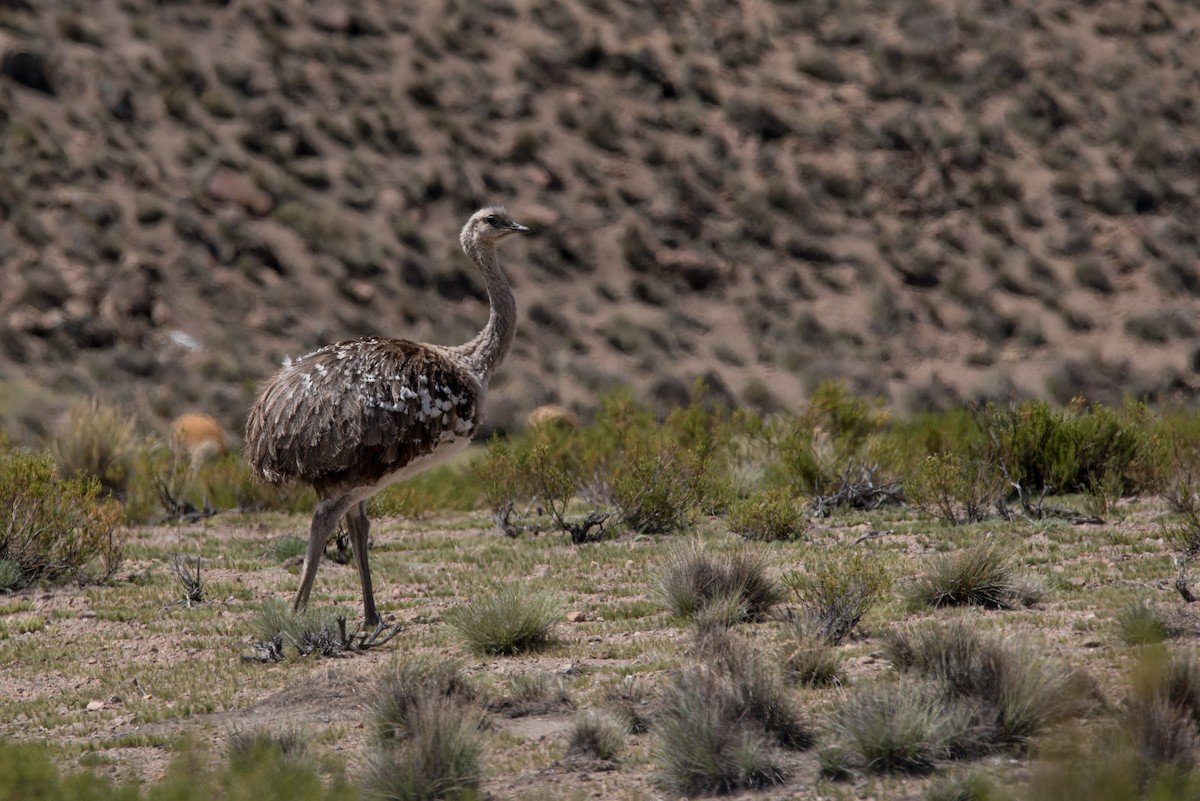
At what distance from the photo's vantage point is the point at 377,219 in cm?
3709

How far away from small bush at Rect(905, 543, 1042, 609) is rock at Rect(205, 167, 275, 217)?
28.2 m

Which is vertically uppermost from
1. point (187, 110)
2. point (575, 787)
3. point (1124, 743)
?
point (1124, 743)

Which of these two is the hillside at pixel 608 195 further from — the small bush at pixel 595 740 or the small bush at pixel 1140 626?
the small bush at pixel 595 740

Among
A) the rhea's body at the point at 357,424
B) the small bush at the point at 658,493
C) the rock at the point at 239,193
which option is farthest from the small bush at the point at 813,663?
the rock at the point at 239,193

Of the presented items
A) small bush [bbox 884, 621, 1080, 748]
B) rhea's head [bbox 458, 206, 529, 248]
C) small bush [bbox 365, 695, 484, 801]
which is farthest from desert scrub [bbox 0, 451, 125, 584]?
small bush [bbox 884, 621, 1080, 748]

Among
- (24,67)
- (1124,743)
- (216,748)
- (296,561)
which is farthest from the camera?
(24,67)

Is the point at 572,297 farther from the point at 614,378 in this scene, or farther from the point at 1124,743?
the point at 1124,743

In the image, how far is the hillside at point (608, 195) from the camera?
1304 inches

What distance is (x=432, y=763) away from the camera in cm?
723

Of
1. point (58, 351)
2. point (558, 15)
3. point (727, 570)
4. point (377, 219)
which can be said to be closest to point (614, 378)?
point (377, 219)

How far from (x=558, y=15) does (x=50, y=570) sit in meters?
34.7

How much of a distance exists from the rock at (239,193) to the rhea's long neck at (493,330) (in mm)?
24972

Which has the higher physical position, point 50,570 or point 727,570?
point 727,570

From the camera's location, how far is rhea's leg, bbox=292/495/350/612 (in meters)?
10.3
